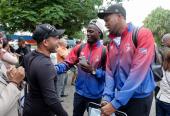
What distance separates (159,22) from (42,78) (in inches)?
2650

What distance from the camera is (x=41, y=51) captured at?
427 cm

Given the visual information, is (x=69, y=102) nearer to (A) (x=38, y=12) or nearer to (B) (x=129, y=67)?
(A) (x=38, y=12)

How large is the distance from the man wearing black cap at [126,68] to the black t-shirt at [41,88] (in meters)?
0.61

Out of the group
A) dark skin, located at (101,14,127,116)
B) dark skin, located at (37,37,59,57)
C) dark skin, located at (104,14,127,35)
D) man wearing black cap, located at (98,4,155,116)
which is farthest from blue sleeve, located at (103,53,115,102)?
dark skin, located at (37,37,59,57)

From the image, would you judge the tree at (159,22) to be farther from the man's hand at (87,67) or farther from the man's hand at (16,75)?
the man's hand at (16,75)

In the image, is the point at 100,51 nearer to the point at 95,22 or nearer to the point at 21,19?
the point at 95,22

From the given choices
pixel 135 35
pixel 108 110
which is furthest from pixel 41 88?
pixel 135 35

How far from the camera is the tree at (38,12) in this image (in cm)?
1441

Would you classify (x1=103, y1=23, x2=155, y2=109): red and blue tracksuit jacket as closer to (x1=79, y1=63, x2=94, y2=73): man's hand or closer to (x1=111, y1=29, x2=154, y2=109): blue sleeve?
(x1=111, y1=29, x2=154, y2=109): blue sleeve

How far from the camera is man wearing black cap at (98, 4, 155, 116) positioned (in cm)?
358

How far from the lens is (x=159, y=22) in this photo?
6931cm

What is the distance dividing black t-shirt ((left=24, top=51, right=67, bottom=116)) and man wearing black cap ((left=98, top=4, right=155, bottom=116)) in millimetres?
607

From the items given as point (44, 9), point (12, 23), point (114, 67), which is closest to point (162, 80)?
point (114, 67)

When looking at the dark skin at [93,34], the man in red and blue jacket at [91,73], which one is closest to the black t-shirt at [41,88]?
the man in red and blue jacket at [91,73]
